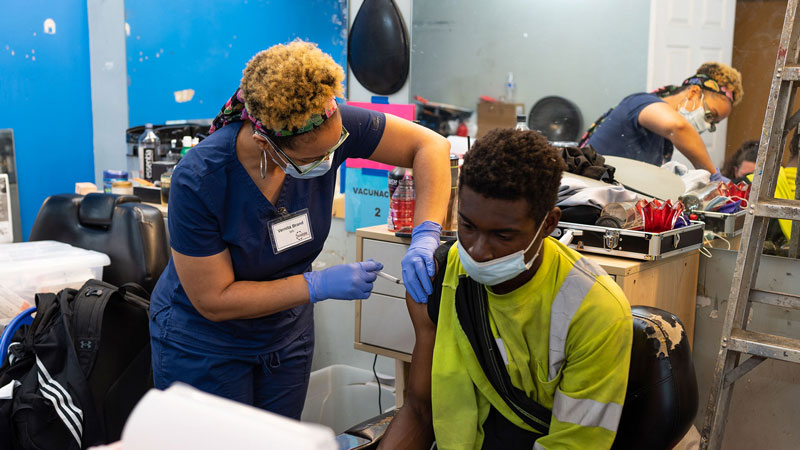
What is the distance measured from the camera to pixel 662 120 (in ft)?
7.62

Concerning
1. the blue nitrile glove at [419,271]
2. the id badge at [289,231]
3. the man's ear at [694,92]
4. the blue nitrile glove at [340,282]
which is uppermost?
the man's ear at [694,92]

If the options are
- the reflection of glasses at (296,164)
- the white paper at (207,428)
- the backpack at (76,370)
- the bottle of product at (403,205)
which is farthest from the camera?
the bottle of product at (403,205)

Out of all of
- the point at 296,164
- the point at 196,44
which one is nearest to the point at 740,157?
the point at 296,164

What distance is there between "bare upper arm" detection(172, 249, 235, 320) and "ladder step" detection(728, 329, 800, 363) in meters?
1.23

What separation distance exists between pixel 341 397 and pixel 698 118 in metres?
1.84

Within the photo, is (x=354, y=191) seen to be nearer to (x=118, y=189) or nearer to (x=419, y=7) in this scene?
(x=419, y=7)

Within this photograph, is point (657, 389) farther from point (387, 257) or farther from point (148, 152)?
point (148, 152)

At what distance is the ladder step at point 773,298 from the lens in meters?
1.76

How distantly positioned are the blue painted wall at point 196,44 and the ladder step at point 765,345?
8.88ft

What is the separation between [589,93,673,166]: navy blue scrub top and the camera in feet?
7.66

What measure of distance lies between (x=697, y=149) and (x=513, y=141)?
1.33 m

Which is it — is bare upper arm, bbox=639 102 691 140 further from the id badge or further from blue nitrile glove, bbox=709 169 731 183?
the id badge

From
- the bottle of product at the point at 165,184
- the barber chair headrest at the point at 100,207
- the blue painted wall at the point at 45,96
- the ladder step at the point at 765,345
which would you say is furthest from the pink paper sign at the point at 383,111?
the blue painted wall at the point at 45,96

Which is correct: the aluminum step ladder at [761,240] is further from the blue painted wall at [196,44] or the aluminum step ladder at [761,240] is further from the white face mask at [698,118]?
the blue painted wall at [196,44]
